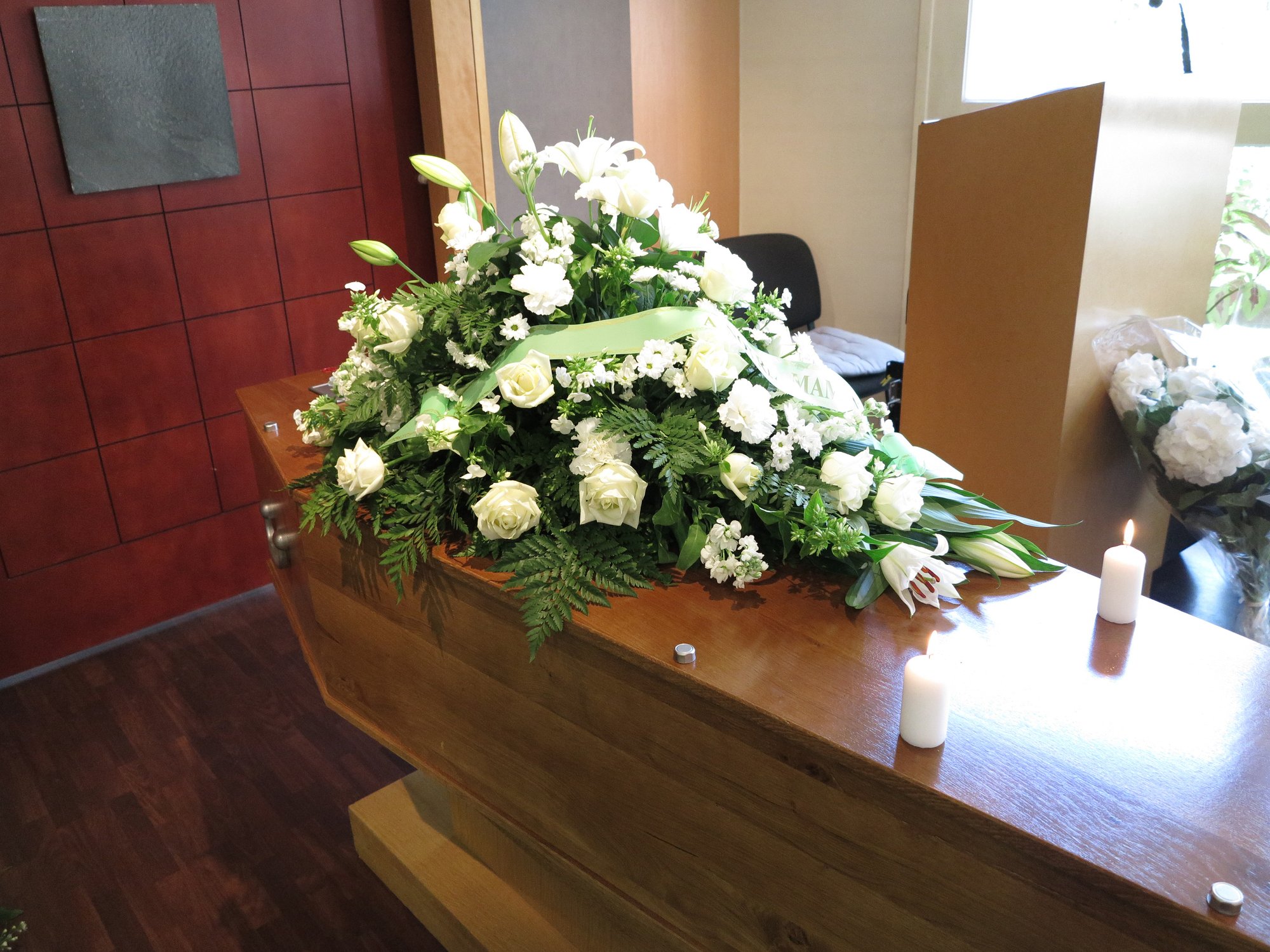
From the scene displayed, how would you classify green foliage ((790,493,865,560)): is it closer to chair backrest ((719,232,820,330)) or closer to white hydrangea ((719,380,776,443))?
white hydrangea ((719,380,776,443))

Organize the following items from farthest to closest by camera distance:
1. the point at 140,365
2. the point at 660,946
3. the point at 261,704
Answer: the point at 140,365
the point at 261,704
the point at 660,946

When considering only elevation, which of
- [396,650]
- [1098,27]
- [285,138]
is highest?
[1098,27]

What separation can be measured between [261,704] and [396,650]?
1.43 m

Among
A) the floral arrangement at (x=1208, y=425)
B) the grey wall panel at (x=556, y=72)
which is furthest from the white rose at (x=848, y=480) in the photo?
the grey wall panel at (x=556, y=72)

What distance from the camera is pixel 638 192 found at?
1.23 meters

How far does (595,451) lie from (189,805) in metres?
1.68

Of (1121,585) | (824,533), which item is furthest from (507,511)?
(1121,585)

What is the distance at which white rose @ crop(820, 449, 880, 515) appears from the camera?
110 centimetres

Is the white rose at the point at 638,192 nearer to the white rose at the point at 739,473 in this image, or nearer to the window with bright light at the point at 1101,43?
the white rose at the point at 739,473

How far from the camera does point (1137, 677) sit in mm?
952

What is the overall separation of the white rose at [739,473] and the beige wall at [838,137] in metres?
3.01

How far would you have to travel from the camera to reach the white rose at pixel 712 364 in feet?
3.71

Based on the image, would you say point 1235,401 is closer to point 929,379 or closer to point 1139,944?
point 929,379

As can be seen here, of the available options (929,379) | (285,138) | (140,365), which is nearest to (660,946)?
(929,379)
